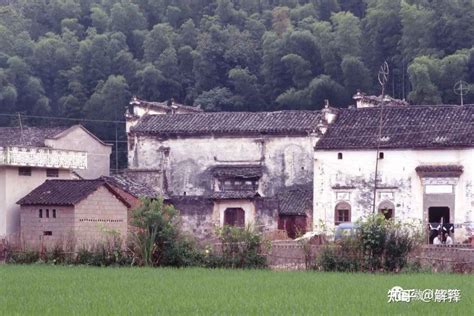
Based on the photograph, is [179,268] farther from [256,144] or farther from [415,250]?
[256,144]

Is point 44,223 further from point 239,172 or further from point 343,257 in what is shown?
point 343,257

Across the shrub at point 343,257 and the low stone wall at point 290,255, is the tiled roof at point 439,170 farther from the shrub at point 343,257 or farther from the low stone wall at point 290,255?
the shrub at point 343,257

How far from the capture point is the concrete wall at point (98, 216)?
114 feet

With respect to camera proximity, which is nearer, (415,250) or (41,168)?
(415,250)

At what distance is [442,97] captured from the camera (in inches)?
2023

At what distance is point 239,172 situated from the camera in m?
41.4

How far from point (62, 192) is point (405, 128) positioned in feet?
40.3

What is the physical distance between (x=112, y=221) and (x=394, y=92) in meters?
26.8

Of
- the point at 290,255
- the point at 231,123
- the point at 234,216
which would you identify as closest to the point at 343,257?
the point at 290,255

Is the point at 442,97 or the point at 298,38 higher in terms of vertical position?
the point at 298,38

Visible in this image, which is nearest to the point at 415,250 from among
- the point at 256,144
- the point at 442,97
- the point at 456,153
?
the point at 456,153

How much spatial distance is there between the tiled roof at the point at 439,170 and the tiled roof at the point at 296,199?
4.25 metres

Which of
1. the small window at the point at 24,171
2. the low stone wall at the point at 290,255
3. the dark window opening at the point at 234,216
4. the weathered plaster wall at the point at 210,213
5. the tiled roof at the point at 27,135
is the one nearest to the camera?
the low stone wall at the point at 290,255

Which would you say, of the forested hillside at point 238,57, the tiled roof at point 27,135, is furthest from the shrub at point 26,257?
the forested hillside at point 238,57
